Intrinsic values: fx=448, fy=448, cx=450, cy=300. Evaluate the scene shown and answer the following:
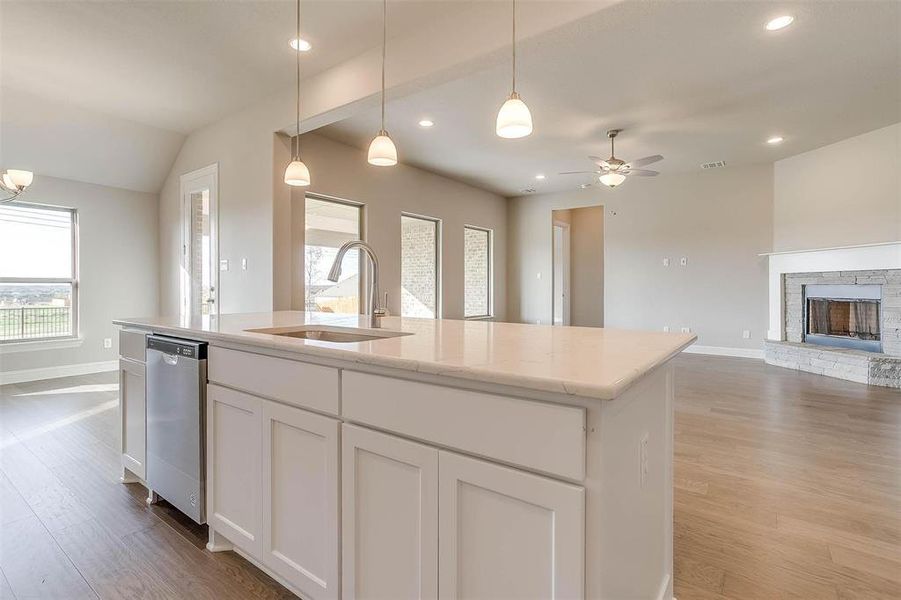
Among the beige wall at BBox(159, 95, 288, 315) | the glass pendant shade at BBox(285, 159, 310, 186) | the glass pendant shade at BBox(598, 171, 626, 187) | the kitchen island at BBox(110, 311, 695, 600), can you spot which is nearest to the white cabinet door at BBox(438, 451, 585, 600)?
the kitchen island at BBox(110, 311, 695, 600)

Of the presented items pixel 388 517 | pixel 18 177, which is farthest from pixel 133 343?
pixel 18 177

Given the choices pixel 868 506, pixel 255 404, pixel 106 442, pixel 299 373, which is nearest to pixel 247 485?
pixel 255 404

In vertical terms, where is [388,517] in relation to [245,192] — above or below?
below

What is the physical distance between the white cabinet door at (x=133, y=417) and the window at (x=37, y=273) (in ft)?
13.3

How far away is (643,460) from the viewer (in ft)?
3.92

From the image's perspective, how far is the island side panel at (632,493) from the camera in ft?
2.97

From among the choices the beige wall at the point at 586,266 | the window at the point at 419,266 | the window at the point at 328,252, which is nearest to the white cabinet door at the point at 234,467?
the window at the point at 328,252

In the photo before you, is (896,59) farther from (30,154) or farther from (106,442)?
(30,154)

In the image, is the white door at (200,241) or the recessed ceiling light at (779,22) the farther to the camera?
the white door at (200,241)

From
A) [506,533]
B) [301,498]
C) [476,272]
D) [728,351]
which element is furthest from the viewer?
[476,272]

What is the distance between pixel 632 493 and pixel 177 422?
186 cm

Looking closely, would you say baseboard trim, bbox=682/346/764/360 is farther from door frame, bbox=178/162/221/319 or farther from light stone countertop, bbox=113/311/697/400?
door frame, bbox=178/162/221/319

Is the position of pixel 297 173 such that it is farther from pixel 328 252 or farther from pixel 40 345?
pixel 40 345

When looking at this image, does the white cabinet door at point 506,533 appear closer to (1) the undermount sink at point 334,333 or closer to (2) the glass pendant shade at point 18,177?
(1) the undermount sink at point 334,333
